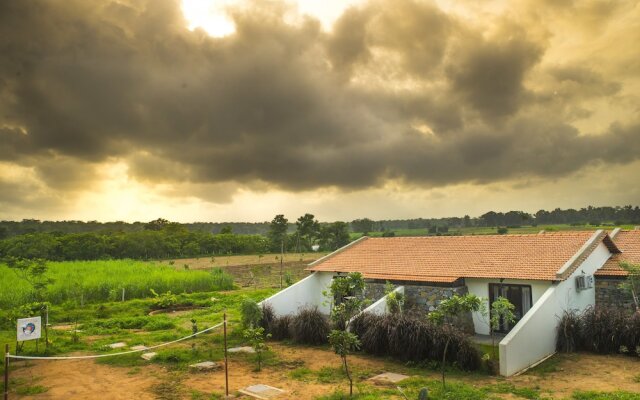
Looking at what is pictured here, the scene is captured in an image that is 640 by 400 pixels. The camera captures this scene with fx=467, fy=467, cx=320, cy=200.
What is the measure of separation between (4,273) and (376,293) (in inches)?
1024

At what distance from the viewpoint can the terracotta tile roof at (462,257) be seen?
16.4 m

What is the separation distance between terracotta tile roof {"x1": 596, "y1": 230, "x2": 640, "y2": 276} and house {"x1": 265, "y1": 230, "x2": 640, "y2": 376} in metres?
0.07

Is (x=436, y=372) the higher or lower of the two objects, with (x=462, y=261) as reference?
lower

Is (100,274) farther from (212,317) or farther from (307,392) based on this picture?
(307,392)

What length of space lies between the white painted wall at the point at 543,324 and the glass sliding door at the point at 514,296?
121cm

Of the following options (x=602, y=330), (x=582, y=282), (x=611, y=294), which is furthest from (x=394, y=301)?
(x=611, y=294)

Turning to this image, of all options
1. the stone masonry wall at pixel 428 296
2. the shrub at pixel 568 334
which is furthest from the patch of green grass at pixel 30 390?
the shrub at pixel 568 334

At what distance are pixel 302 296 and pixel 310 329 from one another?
468cm

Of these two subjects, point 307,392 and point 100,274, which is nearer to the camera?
point 307,392

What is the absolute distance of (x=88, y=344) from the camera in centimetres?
1666

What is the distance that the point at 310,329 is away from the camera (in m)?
16.5

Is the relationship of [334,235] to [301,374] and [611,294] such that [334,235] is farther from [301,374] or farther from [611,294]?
[301,374]

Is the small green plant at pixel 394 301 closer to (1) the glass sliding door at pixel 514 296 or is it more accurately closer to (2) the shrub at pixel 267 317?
(1) the glass sliding door at pixel 514 296

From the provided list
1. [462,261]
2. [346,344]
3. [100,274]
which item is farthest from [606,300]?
[100,274]
